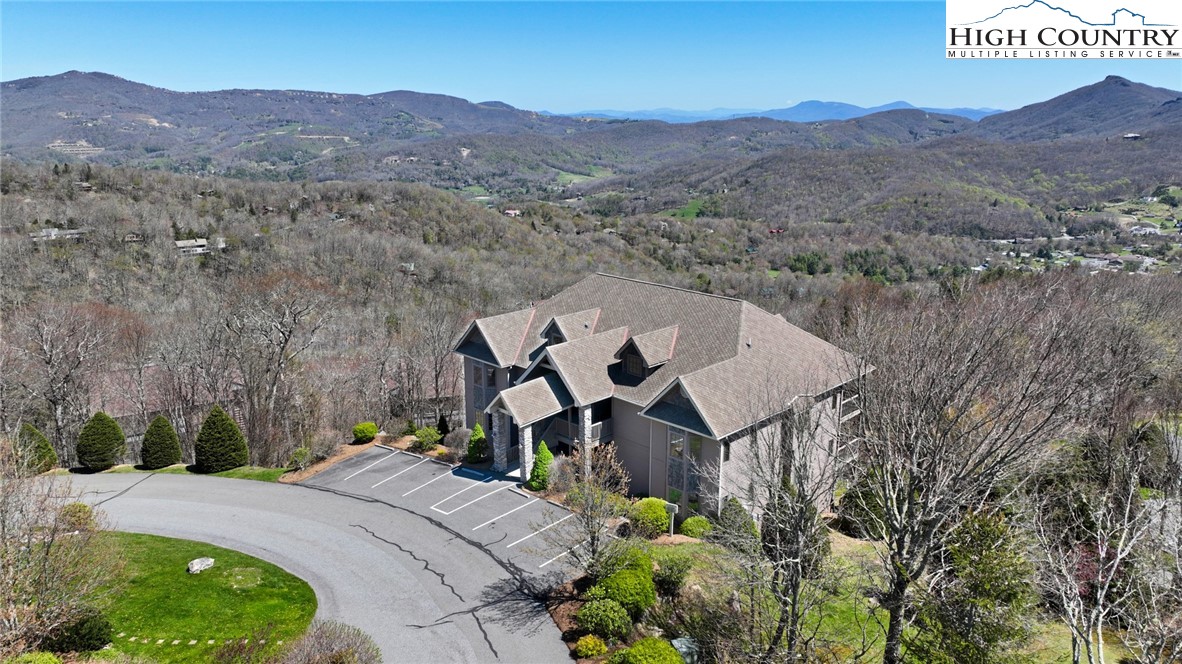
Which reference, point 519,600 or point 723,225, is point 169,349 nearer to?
point 519,600

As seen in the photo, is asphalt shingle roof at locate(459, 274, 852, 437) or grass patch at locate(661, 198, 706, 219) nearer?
asphalt shingle roof at locate(459, 274, 852, 437)

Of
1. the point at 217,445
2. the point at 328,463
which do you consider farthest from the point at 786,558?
the point at 217,445

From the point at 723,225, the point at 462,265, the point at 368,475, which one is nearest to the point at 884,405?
the point at 368,475

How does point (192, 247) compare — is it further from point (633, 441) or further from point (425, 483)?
point (633, 441)

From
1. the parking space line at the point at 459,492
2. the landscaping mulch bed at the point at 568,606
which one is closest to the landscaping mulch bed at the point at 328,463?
the parking space line at the point at 459,492

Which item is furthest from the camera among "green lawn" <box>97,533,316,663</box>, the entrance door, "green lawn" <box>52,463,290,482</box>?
"green lawn" <box>52,463,290,482</box>

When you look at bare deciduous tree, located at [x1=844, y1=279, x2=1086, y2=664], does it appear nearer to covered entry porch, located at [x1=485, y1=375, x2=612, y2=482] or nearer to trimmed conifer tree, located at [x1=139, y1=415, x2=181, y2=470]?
covered entry porch, located at [x1=485, y1=375, x2=612, y2=482]

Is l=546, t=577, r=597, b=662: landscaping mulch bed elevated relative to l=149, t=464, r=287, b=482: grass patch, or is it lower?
lower

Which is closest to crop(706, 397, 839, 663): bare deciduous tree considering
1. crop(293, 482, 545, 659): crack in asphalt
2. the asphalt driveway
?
the asphalt driveway
